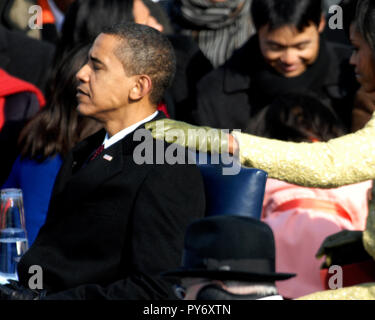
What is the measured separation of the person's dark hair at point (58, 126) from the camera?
4359 mm

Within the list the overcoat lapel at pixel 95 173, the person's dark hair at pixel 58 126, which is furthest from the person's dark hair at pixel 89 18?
the overcoat lapel at pixel 95 173

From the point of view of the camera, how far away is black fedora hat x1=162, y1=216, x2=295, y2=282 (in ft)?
8.47

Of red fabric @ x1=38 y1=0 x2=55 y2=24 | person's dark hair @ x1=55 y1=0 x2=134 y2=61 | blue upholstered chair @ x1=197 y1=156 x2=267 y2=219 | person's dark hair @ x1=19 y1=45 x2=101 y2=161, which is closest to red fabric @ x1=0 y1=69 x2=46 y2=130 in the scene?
person's dark hair @ x1=55 y1=0 x2=134 y2=61

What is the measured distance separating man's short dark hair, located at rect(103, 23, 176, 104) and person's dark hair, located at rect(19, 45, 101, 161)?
0.67 m

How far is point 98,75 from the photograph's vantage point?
3.71m

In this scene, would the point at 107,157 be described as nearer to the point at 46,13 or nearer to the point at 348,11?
the point at 348,11

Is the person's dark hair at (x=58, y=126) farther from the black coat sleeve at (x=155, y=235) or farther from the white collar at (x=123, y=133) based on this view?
the black coat sleeve at (x=155, y=235)

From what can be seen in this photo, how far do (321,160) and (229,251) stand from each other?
41 cm

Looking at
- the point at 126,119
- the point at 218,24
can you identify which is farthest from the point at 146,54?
the point at 218,24

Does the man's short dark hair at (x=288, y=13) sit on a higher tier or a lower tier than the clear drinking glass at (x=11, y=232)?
higher

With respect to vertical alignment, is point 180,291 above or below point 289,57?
below

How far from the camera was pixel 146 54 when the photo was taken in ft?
12.3

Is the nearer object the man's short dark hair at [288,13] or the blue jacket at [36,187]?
the blue jacket at [36,187]

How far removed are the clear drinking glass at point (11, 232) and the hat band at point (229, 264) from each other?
1.36m
